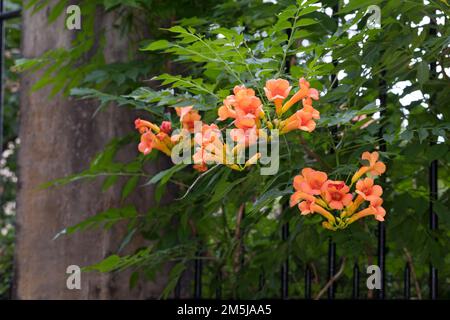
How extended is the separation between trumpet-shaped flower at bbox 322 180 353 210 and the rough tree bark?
1.52 metres

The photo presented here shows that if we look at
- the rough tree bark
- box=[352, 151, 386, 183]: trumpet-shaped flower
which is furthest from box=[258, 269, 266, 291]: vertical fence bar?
box=[352, 151, 386, 183]: trumpet-shaped flower

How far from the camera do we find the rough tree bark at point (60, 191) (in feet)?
10.7

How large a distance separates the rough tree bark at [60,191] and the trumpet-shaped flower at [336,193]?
60.0 inches

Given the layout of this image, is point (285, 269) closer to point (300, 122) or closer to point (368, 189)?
point (368, 189)

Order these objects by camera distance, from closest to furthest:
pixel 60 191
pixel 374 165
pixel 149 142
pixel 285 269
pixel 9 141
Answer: pixel 374 165
pixel 149 142
pixel 285 269
pixel 60 191
pixel 9 141

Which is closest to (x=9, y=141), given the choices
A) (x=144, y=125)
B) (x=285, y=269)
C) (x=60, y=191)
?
(x=60, y=191)

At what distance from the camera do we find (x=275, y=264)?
9.42 feet

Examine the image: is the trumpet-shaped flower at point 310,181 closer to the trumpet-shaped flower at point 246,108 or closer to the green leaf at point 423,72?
the trumpet-shaped flower at point 246,108

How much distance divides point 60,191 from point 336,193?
1764mm

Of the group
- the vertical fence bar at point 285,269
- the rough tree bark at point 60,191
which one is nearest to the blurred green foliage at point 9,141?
the rough tree bark at point 60,191

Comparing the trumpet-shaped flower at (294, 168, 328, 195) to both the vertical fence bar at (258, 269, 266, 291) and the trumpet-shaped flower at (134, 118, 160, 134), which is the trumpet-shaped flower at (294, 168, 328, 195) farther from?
the vertical fence bar at (258, 269, 266, 291)

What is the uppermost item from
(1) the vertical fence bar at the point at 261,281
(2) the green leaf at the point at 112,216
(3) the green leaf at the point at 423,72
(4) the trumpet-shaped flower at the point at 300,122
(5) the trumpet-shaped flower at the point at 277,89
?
(3) the green leaf at the point at 423,72

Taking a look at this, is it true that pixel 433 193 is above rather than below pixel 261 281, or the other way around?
above

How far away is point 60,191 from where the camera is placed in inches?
133
